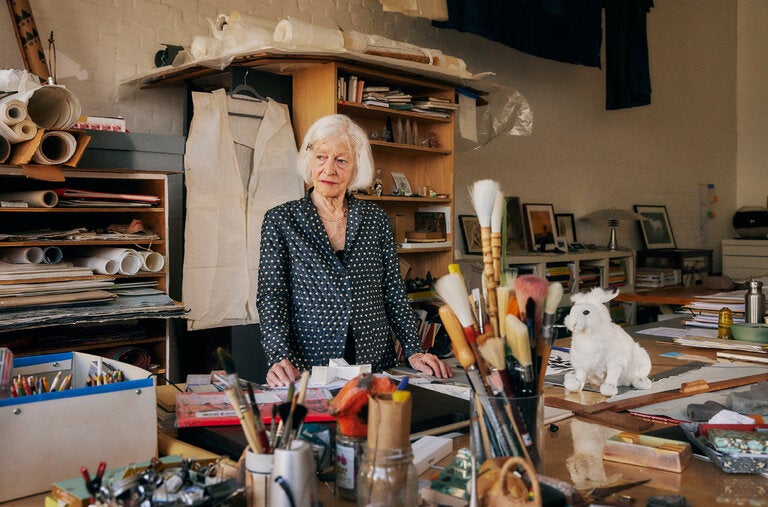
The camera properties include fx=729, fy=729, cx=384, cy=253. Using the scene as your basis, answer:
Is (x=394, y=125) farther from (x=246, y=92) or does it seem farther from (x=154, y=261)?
(x=154, y=261)

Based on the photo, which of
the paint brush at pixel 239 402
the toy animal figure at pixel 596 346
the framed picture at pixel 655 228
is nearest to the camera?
the paint brush at pixel 239 402

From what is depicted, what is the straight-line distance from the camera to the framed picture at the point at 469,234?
5.49 meters

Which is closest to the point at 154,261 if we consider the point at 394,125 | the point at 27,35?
the point at 27,35

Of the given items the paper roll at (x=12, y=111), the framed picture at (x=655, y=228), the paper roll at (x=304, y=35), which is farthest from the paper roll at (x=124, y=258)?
the framed picture at (x=655, y=228)

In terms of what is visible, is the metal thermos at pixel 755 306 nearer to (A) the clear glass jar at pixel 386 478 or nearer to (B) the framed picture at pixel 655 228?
(A) the clear glass jar at pixel 386 478

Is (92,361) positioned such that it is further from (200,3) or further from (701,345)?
(200,3)

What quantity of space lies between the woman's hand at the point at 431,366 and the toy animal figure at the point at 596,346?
0.38 m

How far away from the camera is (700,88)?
8609mm

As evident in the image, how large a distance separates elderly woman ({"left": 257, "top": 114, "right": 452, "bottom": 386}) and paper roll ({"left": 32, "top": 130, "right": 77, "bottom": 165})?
0.82 m

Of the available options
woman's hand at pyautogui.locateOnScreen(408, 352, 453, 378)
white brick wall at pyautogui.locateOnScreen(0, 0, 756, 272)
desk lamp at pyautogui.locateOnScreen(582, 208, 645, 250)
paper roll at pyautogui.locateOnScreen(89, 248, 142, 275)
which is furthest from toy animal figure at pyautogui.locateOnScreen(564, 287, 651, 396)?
desk lamp at pyautogui.locateOnScreen(582, 208, 645, 250)

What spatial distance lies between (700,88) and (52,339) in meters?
7.94

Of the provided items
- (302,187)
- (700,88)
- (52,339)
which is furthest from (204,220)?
(700,88)

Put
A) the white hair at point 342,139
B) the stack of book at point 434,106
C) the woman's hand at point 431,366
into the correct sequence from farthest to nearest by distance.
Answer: the stack of book at point 434,106, the white hair at point 342,139, the woman's hand at point 431,366

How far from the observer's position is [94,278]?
9.59 feet
